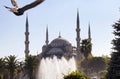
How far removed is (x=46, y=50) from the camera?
159m

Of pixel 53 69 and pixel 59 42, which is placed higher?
pixel 59 42

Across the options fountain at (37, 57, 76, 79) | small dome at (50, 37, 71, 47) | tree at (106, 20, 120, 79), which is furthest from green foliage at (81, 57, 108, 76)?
tree at (106, 20, 120, 79)

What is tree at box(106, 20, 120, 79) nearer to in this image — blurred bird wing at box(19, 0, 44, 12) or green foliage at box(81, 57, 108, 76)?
blurred bird wing at box(19, 0, 44, 12)

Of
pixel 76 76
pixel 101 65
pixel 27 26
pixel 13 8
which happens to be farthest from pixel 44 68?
pixel 13 8

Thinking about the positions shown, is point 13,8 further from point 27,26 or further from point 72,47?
→ point 72,47

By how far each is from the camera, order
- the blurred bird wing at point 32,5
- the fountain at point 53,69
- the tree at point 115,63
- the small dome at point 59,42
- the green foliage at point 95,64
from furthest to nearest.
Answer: the small dome at point 59,42 → the green foliage at point 95,64 → the fountain at point 53,69 → the tree at point 115,63 → the blurred bird wing at point 32,5

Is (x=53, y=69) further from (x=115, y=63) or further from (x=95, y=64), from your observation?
(x=115, y=63)

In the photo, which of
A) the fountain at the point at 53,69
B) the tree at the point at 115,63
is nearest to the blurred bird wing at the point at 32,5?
the tree at the point at 115,63

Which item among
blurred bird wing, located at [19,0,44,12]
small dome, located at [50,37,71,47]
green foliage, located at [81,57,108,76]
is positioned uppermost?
small dome, located at [50,37,71,47]

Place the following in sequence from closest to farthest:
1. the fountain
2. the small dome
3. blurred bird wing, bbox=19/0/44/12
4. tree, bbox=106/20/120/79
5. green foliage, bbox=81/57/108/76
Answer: blurred bird wing, bbox=19/0/44/12 → tree, bbox=106/20/120/79 → the fountain → green foliage, bbox=81/57/108/76 → the small dome

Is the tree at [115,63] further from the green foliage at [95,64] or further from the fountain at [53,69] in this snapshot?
the green foliage at [95,64]

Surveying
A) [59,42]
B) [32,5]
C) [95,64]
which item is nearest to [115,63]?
[32,5]

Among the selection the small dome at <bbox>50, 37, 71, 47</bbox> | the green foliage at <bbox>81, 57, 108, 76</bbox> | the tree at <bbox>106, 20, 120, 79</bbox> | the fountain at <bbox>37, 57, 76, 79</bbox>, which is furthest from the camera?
the small dome at <bbox>50, 37, 71, 47</bbox>

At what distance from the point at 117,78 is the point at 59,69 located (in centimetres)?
4182
